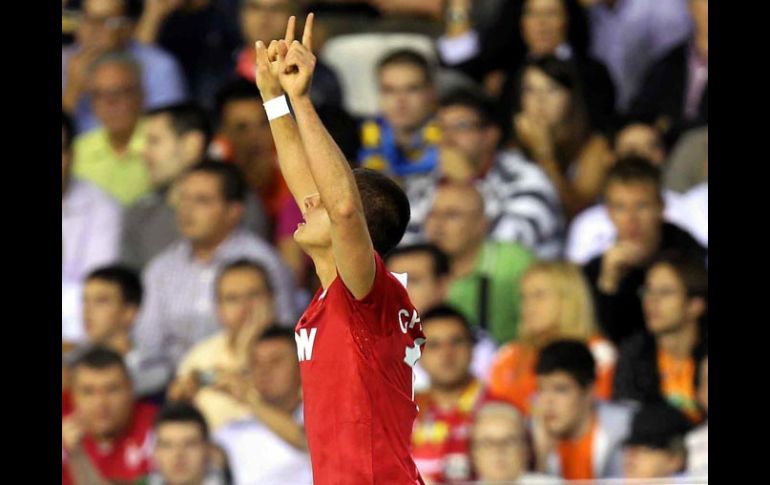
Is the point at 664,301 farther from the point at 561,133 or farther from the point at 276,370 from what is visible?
the point at 276,370

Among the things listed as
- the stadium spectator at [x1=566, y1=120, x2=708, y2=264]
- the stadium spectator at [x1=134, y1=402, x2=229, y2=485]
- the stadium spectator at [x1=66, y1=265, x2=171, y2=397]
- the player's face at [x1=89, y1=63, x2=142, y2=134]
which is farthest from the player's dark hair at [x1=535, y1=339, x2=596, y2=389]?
the player's face at [x1=89, y1=63, x2=142, y2=134]

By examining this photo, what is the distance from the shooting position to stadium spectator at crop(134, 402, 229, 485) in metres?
8.34

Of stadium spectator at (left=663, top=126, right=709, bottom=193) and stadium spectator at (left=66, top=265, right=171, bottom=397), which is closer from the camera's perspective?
stadium spectator at (left=663, top=126, right=709, bottom=193)

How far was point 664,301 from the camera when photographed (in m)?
8.16

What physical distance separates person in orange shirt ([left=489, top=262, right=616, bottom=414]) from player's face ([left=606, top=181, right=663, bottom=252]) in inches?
14.5

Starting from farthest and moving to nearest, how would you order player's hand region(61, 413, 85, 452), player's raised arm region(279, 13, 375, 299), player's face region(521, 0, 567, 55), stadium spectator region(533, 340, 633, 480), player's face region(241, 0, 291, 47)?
player's face region(241, 0, 291, 47), player's face region(521, 0, 567, 55), player's hand region(61, 413, 85, 452), stadium spectator region(533, 340, 633, 480), player's raised arm region(279, 13, 375, 299)

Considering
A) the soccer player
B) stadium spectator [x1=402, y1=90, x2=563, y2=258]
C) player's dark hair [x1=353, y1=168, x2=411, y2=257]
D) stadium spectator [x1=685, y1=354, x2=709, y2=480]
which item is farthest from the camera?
stadium spectator [x1=402, y1=90, x2=563, y2=258]

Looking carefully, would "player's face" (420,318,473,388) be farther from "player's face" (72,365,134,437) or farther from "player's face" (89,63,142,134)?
"player's face" (89,63,142,134)

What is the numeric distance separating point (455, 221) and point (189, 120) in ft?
5.84

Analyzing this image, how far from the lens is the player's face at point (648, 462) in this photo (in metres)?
7.84

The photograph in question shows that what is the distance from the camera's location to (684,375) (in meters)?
8.00

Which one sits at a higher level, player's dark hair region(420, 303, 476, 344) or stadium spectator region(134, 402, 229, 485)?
player's dark hair region(420, 303, 476, 344)
